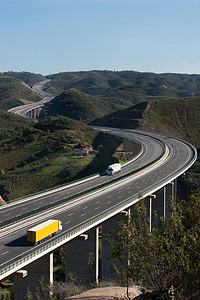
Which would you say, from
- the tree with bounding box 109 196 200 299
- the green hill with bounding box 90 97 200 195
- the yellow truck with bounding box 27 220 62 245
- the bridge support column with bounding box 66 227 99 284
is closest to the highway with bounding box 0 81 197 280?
the yellow truck with bounding box 27 220 62 245

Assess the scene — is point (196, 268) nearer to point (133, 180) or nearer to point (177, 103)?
point (133, 180)

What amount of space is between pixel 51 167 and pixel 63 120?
146 ft

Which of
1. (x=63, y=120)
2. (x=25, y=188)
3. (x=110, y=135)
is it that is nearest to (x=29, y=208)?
(x=25, y=188)

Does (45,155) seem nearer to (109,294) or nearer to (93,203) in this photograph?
(93,203)

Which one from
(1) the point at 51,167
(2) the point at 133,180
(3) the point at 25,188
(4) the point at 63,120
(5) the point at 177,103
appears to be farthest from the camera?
(5) the point at 177,103

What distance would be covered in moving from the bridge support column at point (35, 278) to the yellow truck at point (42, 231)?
179 centimetres

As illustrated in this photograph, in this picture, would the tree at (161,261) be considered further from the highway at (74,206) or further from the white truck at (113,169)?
the white truck at (113,169)

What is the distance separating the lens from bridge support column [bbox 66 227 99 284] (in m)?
36.5

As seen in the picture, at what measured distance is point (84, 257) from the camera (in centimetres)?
3678

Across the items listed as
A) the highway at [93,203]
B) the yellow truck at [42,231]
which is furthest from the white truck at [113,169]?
the yellow truck at [42,231]

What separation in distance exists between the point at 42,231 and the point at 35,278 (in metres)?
4.49

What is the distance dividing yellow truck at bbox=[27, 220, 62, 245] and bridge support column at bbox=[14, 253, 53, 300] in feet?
5.86

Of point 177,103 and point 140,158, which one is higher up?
point 177,103

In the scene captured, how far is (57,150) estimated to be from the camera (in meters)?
108
